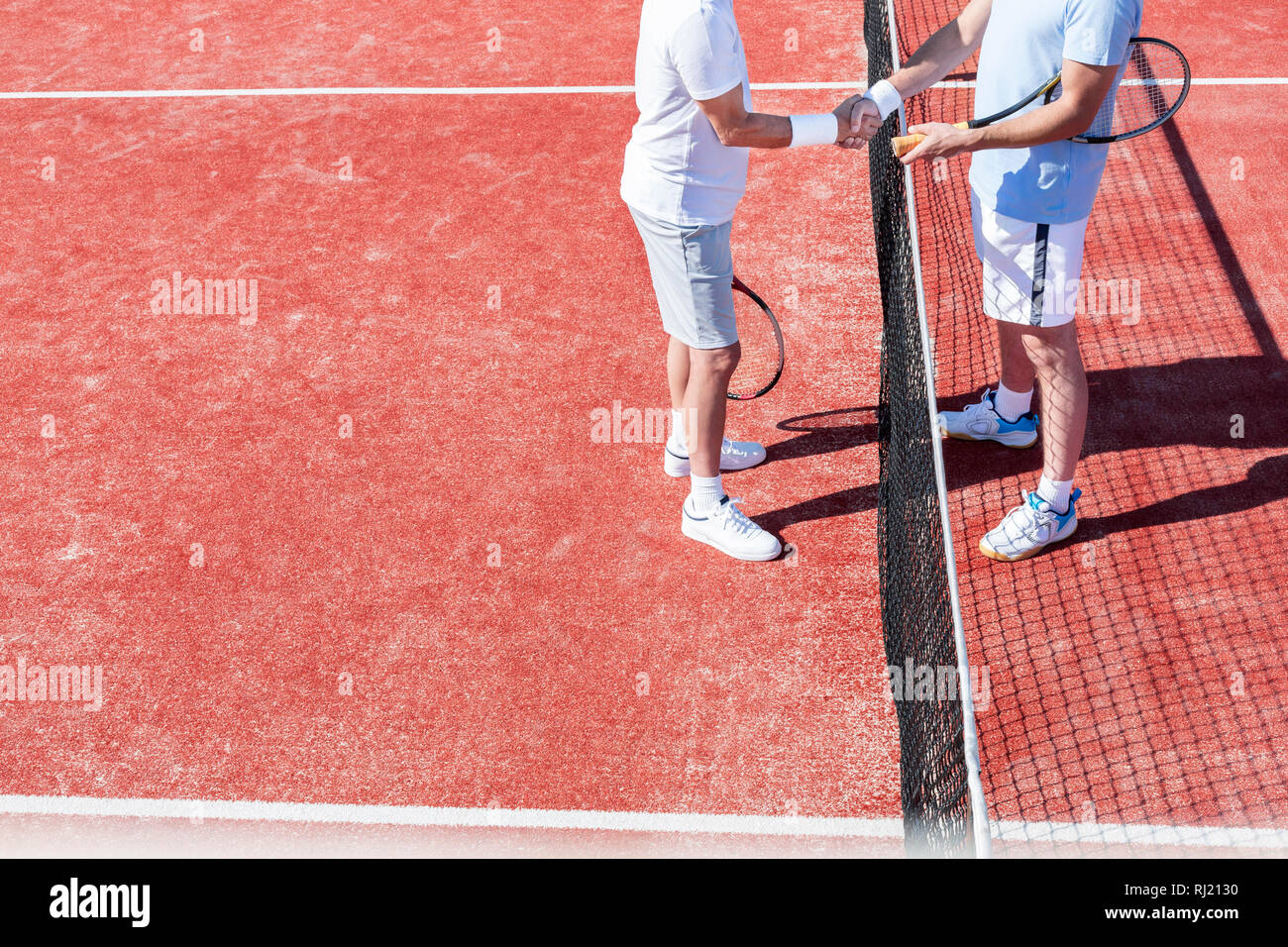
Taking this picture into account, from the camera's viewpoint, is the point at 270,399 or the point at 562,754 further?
the point at 270,399

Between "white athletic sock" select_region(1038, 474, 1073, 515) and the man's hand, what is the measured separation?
1301mm

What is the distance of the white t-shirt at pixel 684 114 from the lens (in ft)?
10.8

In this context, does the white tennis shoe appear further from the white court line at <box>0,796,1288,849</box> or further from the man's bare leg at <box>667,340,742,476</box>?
the white court line at <box>0,796,1288,849</box>

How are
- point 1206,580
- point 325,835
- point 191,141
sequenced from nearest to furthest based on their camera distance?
point 325,835 < point 1206,580 < point 191,141

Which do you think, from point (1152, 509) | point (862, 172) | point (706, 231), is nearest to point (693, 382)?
point (706, 231)

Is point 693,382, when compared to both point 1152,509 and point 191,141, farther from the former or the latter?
point 191,141

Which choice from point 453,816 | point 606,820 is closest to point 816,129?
point 606,820

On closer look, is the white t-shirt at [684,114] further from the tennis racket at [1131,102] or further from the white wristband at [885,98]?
the tennis racket at [1131,102]

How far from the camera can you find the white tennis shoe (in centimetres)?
432

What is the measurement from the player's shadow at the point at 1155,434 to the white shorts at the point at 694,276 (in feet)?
3.18

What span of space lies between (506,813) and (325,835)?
572mm

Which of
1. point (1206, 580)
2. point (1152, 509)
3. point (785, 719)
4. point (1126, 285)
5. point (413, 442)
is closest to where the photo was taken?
point (785, 719)

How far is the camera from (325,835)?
3.54m

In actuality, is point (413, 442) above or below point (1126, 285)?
below
